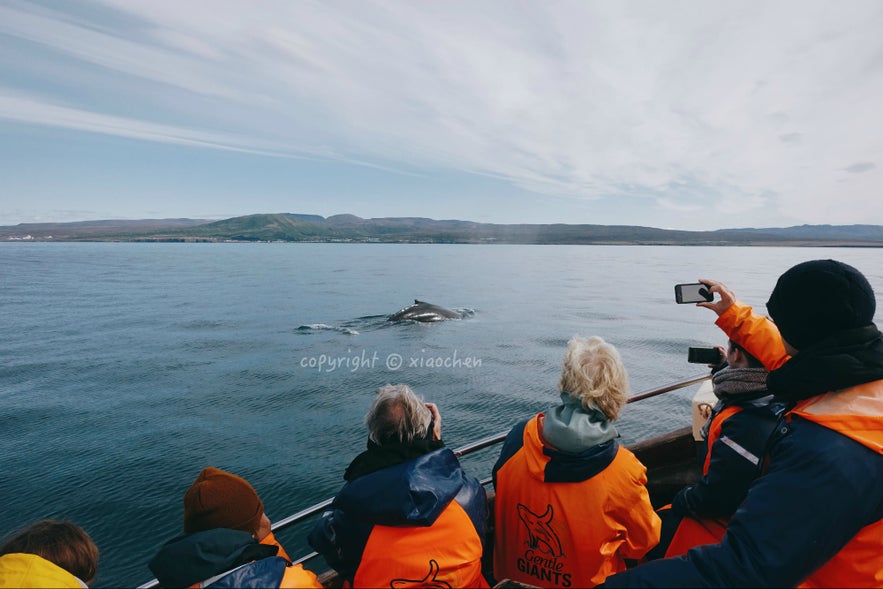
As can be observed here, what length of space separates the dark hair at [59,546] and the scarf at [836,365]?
12.6 ft

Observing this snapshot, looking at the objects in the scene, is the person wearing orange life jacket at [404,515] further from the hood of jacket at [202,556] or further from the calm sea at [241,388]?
the calm sea at [241,388]

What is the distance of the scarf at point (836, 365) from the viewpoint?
1.95m

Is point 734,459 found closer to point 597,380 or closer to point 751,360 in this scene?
point 751,360

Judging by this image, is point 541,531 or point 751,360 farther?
point 751,360

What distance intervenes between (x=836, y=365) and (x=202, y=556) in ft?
10.2

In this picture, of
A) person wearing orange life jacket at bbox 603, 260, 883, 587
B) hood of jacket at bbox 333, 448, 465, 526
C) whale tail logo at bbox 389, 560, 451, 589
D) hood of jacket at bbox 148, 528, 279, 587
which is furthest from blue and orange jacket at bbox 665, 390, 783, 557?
hood of jacket at bbox 148, 528, 279, 587

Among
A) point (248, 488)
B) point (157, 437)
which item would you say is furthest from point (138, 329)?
point (248, 488)

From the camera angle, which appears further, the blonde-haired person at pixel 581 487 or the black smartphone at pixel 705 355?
the black smartphone at pixel 705 355

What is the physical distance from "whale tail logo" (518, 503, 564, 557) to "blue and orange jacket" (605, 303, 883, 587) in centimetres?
145

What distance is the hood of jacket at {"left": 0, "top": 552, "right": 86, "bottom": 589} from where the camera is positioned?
8.55 feet

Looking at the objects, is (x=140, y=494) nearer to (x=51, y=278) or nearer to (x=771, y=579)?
(x=771, y=579)

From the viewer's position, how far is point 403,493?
2959 mm

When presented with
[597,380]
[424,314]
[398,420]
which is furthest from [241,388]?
[597,380]

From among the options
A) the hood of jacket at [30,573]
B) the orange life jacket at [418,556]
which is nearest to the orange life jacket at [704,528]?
the orange life jacket at [418,556]
